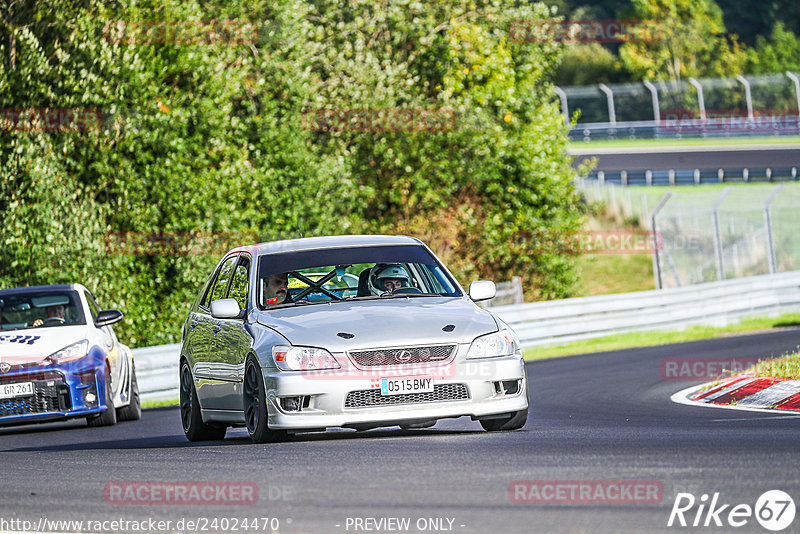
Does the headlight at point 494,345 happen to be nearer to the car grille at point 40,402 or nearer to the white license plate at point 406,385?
the white license plate at point 406,385

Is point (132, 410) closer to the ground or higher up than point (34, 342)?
closer to the ground

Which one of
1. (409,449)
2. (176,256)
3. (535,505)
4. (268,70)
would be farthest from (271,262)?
(268,70)

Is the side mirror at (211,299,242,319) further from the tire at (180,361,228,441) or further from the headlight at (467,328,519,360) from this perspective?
the headlight at (467,328,519,360)

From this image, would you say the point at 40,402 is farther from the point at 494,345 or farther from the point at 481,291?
the point at 494,345

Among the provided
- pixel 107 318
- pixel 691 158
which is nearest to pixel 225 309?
pixel 107 318

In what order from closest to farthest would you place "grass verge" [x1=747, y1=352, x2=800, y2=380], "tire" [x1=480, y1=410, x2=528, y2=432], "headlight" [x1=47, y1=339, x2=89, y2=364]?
"tire" [x1=480, y1=410, x2=528, y2=432] < "grass verge" [x1=747, y1=352, x2=800, y2=380] < "headlight" [x1=47, y1=339, x2=89, y2=364]

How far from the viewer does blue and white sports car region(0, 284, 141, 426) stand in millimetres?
14109

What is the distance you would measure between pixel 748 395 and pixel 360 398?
5.07 meters

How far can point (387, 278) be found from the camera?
10.8 metres

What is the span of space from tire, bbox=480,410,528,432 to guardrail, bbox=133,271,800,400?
44.4 ft

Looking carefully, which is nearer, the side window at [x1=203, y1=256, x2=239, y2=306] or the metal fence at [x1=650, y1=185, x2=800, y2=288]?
the side window at [x1=203, y1=256, x2=239, y2=306]

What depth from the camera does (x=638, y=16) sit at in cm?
8438

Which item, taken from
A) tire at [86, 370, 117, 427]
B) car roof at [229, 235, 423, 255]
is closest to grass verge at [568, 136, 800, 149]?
tire at [86, 370, 117, 427]

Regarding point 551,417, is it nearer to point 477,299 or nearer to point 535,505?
point 477,299
